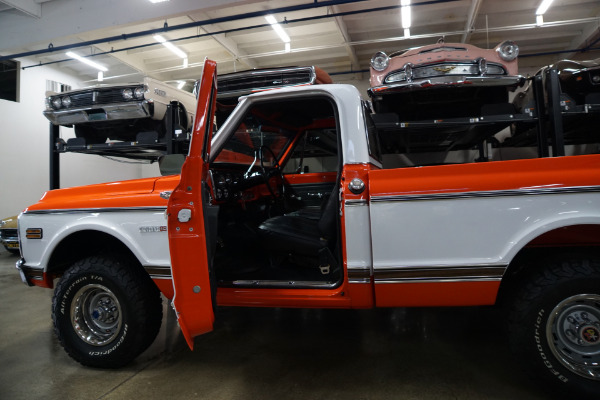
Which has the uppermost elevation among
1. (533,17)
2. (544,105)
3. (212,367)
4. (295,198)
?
(533,17)

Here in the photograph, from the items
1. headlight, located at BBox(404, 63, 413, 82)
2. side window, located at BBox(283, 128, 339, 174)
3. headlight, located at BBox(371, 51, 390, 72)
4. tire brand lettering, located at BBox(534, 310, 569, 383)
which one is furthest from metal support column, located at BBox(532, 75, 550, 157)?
tire brand lettering, located at BBox(534, 310, 569, 383)

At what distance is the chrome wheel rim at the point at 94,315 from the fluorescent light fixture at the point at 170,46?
7.01m

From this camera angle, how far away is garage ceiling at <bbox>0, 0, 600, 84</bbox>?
6.69 meters

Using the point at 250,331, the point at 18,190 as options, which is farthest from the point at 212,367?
the point at 18,190

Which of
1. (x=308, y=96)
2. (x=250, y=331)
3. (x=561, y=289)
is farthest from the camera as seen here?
(x=250, y=331)

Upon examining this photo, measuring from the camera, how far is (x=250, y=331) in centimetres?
308

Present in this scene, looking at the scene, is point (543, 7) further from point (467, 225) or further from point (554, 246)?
point (467, 225)

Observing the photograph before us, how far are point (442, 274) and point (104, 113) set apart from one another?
195 inches

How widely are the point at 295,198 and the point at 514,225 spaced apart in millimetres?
2087

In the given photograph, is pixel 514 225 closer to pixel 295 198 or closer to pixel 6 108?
pixel 295 198

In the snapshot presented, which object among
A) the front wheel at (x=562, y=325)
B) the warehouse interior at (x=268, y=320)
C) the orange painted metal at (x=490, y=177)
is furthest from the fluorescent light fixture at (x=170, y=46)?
the front wheel at (x=562, y=325)

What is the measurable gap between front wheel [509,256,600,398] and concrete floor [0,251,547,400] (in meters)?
0.26

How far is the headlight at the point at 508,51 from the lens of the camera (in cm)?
416

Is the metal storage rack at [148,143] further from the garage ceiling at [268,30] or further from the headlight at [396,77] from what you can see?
the headlight at [396,77]
